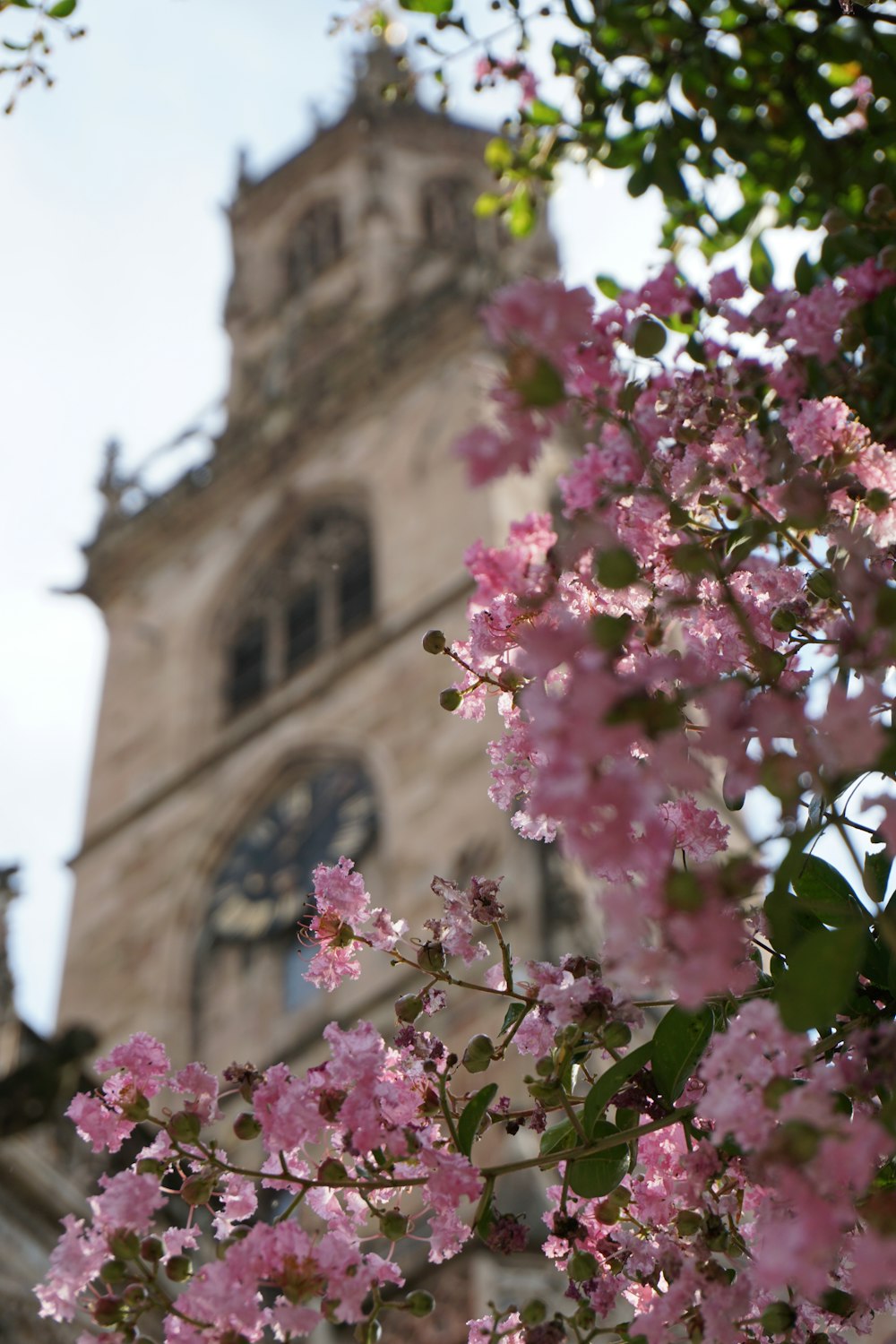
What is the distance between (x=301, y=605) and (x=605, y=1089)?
18.8m

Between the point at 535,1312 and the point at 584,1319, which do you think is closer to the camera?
the point at 535,1312

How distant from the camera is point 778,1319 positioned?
223 centimetres

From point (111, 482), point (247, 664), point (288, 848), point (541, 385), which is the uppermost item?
point (111, 482)

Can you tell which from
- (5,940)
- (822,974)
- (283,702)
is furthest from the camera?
(283,702)

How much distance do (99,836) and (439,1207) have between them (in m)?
17.8

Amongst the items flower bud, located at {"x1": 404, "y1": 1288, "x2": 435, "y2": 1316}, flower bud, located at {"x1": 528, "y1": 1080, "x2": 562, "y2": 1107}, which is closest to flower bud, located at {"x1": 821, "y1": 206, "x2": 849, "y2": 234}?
flower bud, located at {"x1": 528, "y1": 1080, "x2": 562, "y2": 1107}

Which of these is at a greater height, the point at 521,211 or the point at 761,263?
the point at 521,211

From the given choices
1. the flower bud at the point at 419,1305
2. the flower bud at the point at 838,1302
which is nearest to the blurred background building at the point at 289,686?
the flower bud at the point at 419,1305

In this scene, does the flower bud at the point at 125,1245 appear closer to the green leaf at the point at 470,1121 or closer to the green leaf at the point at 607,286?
the green leaf at the point at 470,1121

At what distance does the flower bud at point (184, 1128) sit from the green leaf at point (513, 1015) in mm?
481

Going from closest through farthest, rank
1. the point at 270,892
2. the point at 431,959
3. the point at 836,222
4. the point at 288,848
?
the point at 431,959 → the point at 836,222 → the point at 270,892 → the point at 288,848

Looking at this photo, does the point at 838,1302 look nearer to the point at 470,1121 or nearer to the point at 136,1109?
the point at 470,1121

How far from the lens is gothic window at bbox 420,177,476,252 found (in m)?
28.8

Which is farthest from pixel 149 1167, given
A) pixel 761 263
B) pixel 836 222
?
pixel 761 263
